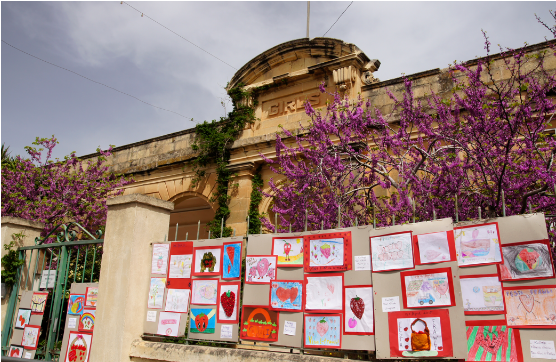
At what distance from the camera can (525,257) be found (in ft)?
9.66

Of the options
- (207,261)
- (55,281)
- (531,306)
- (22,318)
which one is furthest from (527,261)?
(22,318)

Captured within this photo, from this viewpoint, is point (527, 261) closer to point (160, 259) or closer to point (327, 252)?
point (327, 252)

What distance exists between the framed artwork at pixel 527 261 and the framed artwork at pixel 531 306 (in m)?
0.08

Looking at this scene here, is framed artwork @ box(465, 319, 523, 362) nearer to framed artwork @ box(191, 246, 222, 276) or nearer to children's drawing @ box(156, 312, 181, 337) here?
framed artwork @ box(191, 246, 222, 276)

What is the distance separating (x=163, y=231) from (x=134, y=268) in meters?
0.59

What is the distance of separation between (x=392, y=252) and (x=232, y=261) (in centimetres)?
158

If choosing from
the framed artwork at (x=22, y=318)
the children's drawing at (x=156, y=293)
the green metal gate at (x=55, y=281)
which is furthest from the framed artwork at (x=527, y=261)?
the framed artwork at (x=22, y=318)

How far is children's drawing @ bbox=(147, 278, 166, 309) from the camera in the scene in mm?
4492

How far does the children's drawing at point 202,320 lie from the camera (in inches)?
162

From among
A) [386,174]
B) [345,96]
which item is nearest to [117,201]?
[386,174]

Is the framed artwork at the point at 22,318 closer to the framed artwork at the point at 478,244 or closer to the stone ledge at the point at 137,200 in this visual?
the stone ledge at the point at 137,200

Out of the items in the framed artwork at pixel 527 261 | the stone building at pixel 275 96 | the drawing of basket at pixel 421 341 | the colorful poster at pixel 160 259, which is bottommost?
the drawing of basket at pixel 421 341

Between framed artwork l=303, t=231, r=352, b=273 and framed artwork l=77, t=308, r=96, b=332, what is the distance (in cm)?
259

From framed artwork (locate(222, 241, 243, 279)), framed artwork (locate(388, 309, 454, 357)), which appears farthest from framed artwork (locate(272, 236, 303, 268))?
framed artwork (locate(388, 309, 454, 357))
